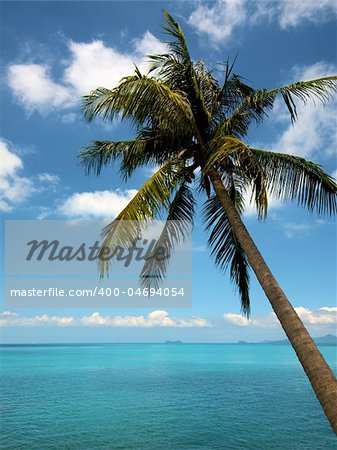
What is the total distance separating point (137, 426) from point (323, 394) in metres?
18.8

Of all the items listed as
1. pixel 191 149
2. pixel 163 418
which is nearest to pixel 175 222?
pixel 191 149

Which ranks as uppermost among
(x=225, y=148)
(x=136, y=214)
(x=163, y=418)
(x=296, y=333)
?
(x=225, y=148)

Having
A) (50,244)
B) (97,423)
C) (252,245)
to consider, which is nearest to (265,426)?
(97,423)

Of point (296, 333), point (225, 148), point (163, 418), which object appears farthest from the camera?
point (163, 418)

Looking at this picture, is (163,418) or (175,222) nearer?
(175,222)

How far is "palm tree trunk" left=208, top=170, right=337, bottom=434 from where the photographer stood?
14.0 feet

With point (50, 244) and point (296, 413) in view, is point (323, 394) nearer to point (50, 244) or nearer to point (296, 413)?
point (50, 244)

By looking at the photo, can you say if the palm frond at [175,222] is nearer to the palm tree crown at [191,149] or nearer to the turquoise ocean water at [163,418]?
the palm tree crown at [191,149]

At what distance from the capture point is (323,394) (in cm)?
429

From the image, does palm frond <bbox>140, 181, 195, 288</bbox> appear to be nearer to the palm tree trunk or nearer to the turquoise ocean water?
the palm tree trunk

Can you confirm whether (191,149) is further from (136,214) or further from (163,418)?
(163,418)

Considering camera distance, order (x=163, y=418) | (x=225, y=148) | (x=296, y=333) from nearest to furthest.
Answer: (x=296, y=333), (x=225, y=148), (x=163, y=418)

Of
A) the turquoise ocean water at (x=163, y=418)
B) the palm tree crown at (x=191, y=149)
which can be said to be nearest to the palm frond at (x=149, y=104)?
the palm tree crown at (x=191, y=149)

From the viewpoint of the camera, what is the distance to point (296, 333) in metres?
5.02
